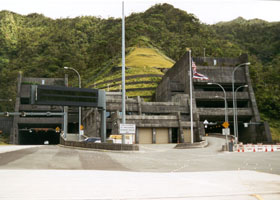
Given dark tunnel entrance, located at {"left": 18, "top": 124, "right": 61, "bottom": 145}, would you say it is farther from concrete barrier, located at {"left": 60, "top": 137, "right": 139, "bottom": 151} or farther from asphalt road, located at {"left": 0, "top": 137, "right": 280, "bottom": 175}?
asphalt road, located at {"left": 0, "top": 137, "right": 280, "bottom": 175}

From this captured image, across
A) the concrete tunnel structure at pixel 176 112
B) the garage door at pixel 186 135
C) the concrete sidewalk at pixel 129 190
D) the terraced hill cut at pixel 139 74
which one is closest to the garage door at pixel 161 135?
the concrete tunnel structure at pixel 176 112

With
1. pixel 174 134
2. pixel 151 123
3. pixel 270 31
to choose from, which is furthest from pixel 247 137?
pixel 270 31

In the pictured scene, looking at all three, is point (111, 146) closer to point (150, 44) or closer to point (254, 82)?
point (254, 82)

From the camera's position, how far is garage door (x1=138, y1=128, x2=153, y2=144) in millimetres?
61125

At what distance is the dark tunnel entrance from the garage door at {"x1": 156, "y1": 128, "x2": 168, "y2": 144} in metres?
40.4

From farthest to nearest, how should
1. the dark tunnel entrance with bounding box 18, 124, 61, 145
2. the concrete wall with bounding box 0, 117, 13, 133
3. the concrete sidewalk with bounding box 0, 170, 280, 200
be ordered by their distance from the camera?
the dark tunnel entrance with bounding box 18, 124, 61, 145 < the concrete wall with bounding box 0, 117, 13, 133 < the concrete sidewalk with bounding box 0, 170, 280, 200

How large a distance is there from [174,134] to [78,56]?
126926mm

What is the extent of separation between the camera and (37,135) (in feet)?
348

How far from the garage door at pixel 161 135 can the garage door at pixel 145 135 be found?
4.93ft

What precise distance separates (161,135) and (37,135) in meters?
57.9

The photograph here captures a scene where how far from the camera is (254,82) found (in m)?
107

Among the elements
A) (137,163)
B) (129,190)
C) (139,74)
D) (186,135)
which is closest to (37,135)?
(139,74)

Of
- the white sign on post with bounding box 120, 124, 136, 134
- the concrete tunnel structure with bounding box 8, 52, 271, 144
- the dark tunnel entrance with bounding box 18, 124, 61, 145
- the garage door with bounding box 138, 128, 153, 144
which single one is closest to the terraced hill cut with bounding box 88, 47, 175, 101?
the concrete tunnel structure with bounding box 8, 52, 271, 144

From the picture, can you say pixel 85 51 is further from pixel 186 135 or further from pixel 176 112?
pixel 186 135
